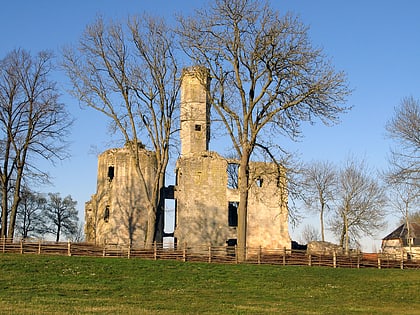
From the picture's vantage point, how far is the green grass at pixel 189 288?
575 inches

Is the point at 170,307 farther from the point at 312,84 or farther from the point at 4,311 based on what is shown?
the point at 312,84

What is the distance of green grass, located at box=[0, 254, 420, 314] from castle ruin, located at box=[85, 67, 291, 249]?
11734 millimetres

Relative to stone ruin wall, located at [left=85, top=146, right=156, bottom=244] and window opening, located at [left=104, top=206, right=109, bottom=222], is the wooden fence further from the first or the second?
window opening, located at [left=104, top=206, right=109, bottom=222]

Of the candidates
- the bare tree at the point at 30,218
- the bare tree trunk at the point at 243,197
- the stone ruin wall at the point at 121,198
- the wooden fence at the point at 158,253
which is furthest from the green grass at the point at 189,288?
the bare tree at the point at 30,218

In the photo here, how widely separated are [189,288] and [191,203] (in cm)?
1947

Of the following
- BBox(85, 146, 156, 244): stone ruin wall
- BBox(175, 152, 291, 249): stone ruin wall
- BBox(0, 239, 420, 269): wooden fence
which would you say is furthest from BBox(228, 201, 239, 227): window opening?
BBox(0, 239, 420, 269): wooden fence

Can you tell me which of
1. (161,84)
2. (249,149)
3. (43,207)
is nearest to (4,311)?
(249,149)

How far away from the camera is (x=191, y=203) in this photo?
3862cm

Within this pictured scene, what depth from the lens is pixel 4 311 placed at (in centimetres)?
1228

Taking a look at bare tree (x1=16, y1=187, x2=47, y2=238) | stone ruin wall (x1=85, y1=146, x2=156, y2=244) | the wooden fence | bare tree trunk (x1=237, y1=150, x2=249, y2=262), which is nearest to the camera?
bare tree trunk (x1=237, y1=150, x2=249, y2=262)

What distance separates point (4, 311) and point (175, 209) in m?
27.9

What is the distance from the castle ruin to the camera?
3741 centimetres

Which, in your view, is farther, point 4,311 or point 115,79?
point 115,79

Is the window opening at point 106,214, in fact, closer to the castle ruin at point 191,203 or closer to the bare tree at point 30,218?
the castle ruin at point 191,203
